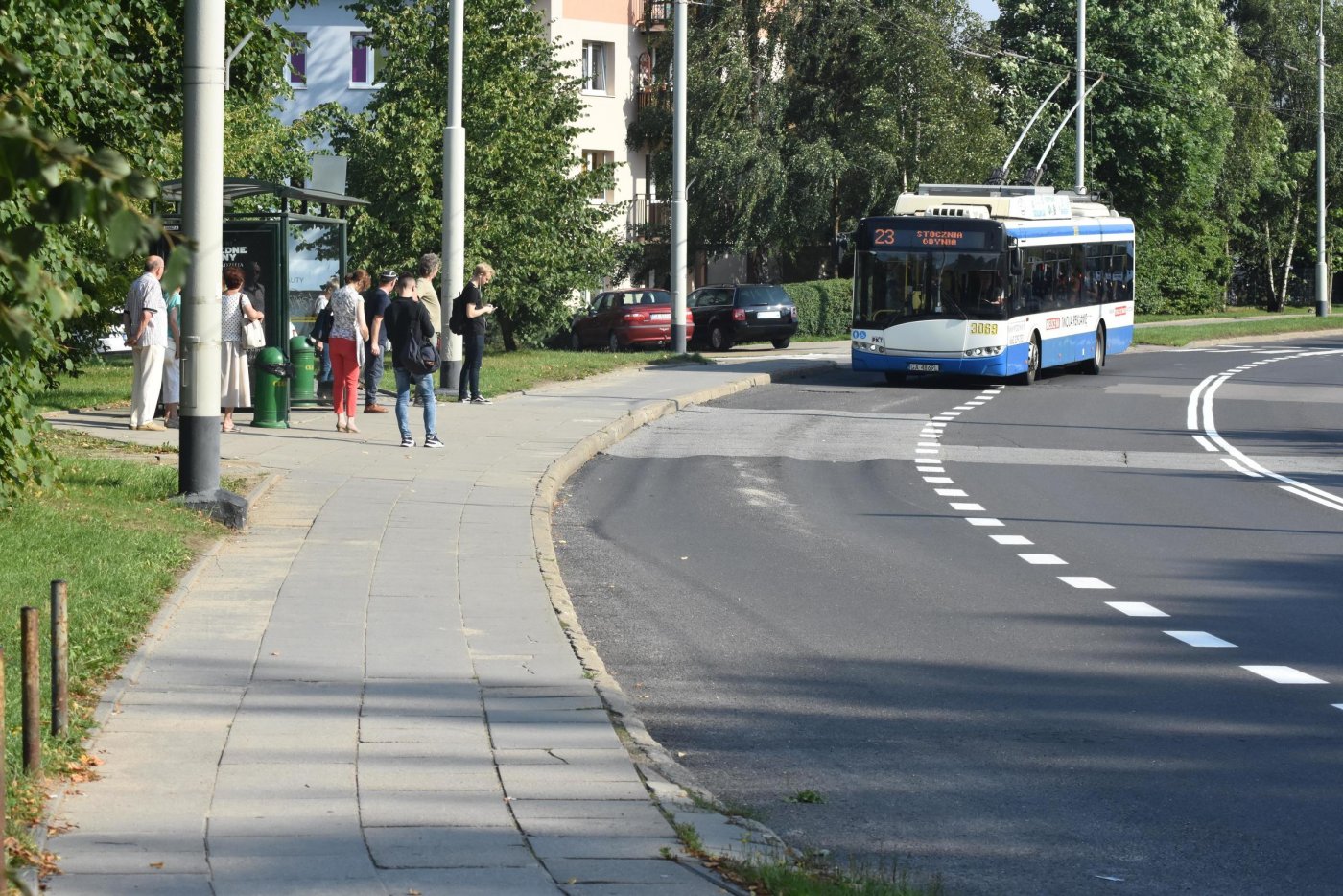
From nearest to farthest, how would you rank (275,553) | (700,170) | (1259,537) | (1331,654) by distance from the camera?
(1331,654)
(275,553)
(1259,537)
(700,170)

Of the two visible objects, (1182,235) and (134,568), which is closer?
(134,568)

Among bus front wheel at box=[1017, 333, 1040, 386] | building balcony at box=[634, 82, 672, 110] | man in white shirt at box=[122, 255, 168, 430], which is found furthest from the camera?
building balcony at box=[634, 82, 672, 110]

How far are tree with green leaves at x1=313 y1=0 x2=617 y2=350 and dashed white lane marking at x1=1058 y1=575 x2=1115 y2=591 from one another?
969 inches

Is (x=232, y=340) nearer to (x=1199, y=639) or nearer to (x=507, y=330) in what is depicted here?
(x=1199, y=639)

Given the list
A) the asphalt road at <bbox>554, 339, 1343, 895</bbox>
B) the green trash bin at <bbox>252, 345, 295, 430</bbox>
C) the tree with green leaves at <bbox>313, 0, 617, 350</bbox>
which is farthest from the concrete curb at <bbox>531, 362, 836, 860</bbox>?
the tree with green leaves at <bbox>313, 0, 617, 350</bbox>

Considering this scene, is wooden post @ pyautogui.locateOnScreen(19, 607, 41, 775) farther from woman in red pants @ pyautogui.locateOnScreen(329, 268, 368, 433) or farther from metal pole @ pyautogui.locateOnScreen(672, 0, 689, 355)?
metal pole @ pyautogui.locateOnScreen(672, 0, 689, 355)

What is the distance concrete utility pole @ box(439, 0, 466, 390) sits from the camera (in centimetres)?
2459

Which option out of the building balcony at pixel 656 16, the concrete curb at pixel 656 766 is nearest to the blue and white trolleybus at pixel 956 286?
the concrete curb at pixel 656 766

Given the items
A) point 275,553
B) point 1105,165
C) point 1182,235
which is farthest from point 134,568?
point 1182,235

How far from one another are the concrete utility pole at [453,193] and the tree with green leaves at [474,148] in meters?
10.2

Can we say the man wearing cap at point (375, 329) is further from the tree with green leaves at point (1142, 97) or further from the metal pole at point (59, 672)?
the tree with green leaves at point (1142, 97)

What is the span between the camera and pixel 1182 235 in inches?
2795

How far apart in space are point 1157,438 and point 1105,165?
150 ft

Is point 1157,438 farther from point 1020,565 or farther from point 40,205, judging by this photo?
point 40,205
